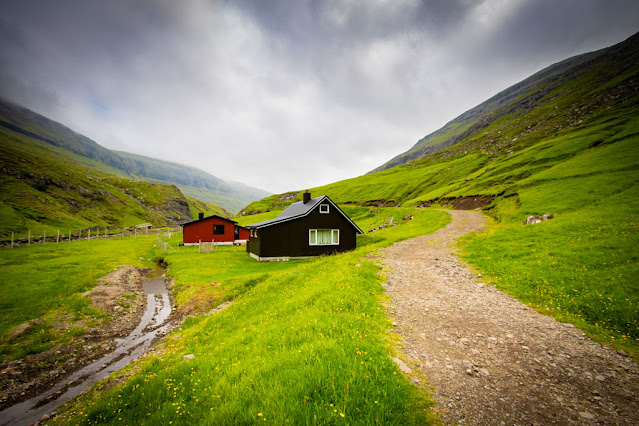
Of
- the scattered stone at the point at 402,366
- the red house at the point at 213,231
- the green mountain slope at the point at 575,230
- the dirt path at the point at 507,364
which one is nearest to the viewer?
the dirt path at the point at 507,364

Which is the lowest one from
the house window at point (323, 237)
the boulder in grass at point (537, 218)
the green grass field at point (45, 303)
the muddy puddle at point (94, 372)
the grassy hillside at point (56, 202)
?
the muddy puddle at point (94, 372)

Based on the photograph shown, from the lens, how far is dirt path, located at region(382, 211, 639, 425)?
527 centimetres

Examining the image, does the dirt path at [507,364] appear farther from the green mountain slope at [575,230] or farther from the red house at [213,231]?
the red house at [213,231]

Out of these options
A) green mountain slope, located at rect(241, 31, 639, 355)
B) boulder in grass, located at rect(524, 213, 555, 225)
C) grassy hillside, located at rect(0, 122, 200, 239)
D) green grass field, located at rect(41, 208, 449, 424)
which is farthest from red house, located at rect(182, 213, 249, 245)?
boulder in grass, located at rect(524, 213, 555, 225)

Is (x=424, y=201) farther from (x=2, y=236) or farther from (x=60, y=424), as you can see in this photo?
(x=2, y=236)

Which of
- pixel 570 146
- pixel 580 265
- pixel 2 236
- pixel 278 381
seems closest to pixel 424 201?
pixel 570 146

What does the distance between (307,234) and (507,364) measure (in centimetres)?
2941

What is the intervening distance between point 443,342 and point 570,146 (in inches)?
3090

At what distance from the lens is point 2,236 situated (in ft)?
186

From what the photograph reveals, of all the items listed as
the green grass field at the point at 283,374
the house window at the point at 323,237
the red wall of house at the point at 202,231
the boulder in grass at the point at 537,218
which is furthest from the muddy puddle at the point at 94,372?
the red wall of house at the point at 202,231

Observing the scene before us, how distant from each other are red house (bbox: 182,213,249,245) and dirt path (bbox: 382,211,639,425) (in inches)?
2076

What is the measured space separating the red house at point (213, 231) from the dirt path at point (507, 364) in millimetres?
52736

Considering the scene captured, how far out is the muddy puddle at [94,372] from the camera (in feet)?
30.7

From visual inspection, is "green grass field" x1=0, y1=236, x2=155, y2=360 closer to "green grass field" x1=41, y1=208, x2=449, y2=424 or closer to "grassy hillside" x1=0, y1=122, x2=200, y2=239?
"green grass field" x1=41, y1=208, x2=449, y2=424
